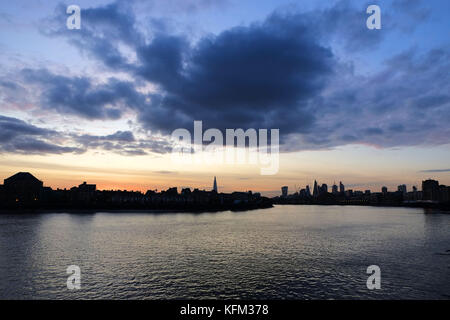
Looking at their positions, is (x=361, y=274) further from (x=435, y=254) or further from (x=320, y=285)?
(x=435, y=254)

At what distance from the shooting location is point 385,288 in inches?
1406

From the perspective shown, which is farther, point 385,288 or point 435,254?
point 435,254
